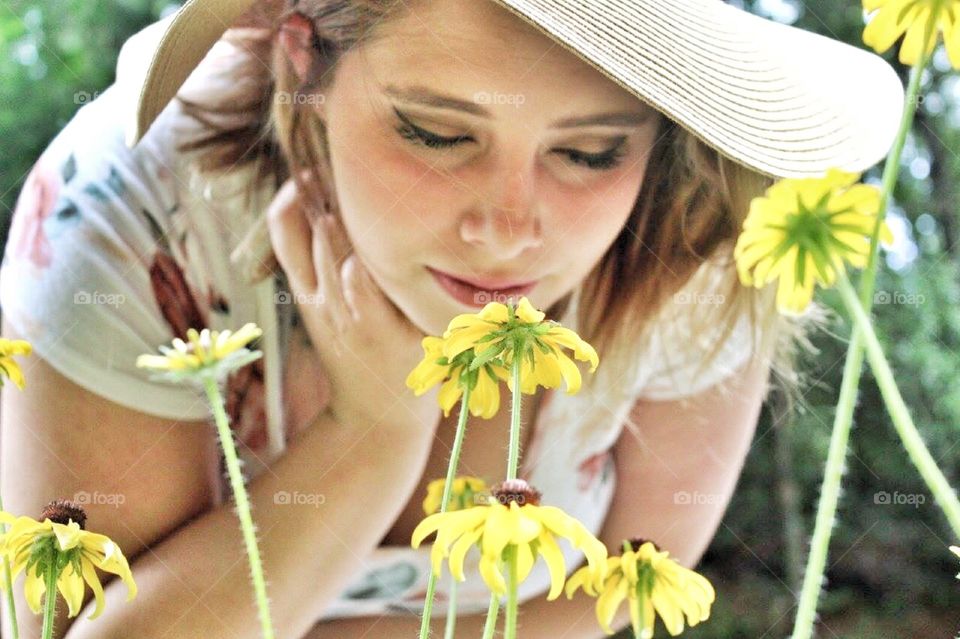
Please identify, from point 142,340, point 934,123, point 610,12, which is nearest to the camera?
point 610,12

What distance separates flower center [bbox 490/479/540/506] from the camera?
0.84 ft

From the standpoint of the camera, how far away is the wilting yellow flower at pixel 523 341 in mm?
293

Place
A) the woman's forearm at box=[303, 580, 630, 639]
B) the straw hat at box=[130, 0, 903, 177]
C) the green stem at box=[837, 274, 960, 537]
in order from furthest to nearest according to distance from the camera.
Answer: the woman's forearm at box=[303, 580, 630, 639], the straw hat at box=[130, 0, 903, 177], the green stem at box=[837, 274, 960, 537]

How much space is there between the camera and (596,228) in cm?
64

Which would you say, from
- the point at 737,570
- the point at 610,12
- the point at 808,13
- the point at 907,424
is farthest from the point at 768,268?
the point at 808,13

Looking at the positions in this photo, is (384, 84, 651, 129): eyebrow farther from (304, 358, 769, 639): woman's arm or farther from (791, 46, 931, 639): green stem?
(791, 46, 931, 639): green stem

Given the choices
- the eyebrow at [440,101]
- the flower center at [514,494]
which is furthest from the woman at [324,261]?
the flower center at [514,494]

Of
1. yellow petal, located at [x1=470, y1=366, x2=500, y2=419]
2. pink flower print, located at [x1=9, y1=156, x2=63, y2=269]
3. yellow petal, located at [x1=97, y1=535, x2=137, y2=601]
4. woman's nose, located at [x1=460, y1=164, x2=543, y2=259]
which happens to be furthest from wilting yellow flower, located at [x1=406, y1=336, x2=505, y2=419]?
pink flower print, located at [x1=9, y1=156, x2=63, y2=269]

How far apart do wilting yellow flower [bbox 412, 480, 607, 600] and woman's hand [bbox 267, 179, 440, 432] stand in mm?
399

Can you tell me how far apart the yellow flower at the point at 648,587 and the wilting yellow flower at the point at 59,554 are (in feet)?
0.53

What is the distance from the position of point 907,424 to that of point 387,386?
1.61 ft

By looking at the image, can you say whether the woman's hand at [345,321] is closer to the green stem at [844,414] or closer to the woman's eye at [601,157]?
the woman's eye at [601,157]

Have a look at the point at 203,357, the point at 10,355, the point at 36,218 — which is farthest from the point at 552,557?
the point at 36,218

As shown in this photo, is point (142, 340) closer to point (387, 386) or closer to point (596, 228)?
point (387, 386)
